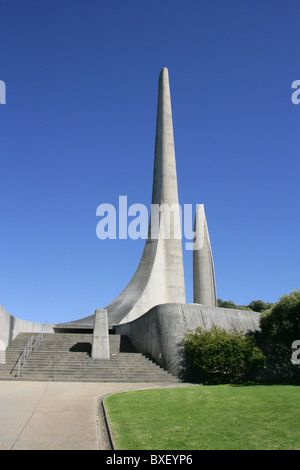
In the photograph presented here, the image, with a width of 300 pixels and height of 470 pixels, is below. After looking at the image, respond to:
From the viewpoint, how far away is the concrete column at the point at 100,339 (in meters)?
14.1

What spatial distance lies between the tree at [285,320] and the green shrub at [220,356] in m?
1.25

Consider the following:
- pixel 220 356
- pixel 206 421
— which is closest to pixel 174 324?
pixel 220 356

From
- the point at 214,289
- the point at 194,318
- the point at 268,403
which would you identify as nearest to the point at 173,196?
the point at 214,289

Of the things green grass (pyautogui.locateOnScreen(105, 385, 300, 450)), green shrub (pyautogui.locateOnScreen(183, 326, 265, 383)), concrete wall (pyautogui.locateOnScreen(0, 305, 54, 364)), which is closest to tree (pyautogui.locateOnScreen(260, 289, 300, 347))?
green shrub (pyautogui.locateOnScreen(183, 326, 265, 383))

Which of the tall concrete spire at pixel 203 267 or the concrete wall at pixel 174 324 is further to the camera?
the tall concrete spire at pixel 203 267

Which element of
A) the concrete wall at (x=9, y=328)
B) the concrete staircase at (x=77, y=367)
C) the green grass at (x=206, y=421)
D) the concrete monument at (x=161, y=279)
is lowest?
the concrete staircase at (x=77, y=367)

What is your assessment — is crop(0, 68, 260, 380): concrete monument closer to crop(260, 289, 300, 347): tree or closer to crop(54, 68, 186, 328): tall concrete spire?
crop(54, 68, 186, 328): tall concrete spire

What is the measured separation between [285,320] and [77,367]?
25.6 ft

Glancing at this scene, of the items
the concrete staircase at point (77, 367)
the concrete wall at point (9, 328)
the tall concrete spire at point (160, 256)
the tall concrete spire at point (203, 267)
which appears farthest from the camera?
the tall concrete spire at point (203, 267)

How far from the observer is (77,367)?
12672mm

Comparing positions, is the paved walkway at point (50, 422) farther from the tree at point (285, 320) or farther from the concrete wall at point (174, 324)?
the tree at point (285, 320)

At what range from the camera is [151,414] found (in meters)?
5.72

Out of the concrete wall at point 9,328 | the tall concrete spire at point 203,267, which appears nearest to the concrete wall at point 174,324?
the concrete wall at point 9,328

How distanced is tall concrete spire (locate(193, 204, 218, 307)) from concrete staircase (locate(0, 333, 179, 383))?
10.7 m
